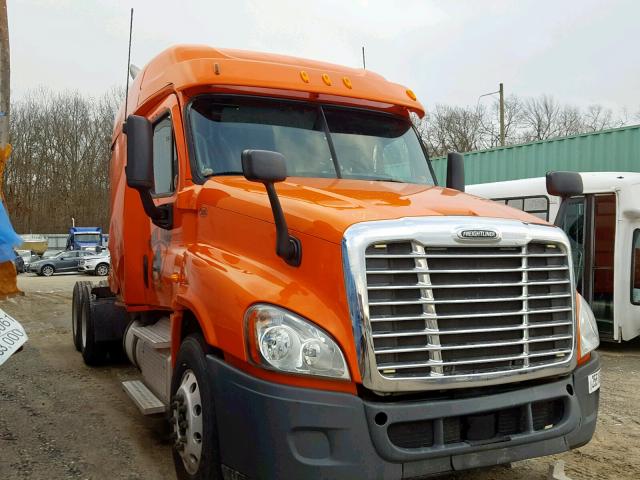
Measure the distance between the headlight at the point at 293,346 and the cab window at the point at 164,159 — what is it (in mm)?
1826

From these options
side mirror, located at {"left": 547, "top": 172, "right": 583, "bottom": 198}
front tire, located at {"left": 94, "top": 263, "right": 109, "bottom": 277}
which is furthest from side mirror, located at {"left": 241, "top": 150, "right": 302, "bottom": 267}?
front tire, located at {"left": 94, "top": 263, "right": 109, "bottom": 277}

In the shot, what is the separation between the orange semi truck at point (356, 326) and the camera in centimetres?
264

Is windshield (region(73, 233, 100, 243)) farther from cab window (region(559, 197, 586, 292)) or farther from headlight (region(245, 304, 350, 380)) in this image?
headlight (region(245, 304, 350, 380))

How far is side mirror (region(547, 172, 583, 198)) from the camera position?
374 centimetres

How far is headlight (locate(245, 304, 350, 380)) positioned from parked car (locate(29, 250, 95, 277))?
32585 millimetres

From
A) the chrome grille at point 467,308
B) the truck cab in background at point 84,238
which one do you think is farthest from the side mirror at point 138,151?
the truck cab in background at point 84,238

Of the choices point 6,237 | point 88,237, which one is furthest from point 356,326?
point 88,237

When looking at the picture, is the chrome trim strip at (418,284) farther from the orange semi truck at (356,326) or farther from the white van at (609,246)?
the white van at (609,246)

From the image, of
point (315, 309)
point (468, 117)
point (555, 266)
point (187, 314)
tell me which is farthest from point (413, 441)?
point (468, 117)

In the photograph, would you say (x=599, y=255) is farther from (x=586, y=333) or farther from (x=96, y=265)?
(x=96, y=265)

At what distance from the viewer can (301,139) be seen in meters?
4.15

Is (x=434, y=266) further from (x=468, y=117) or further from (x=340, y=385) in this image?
(x=468, y=117)

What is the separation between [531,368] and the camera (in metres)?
3.01

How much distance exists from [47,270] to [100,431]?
3033 cm
